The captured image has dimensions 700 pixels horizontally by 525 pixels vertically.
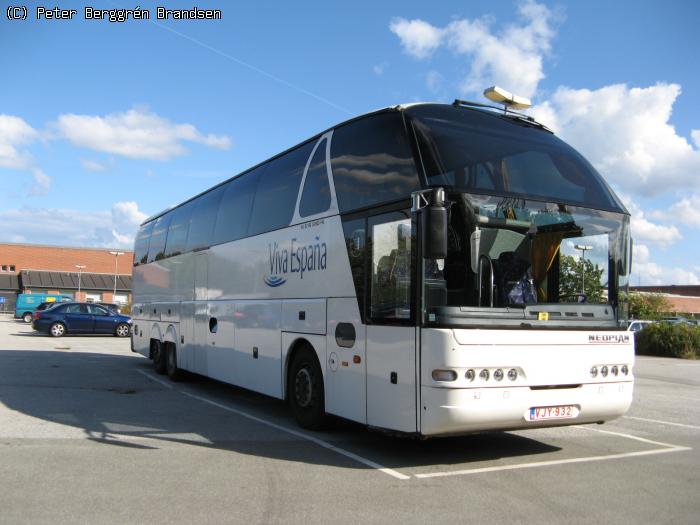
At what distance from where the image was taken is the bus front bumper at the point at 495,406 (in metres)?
6.08

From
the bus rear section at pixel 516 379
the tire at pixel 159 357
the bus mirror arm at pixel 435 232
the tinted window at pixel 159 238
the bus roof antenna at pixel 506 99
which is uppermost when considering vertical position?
the bus roof antenna at pixel 506 99

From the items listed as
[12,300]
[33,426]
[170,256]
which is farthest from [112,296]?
[33,426]

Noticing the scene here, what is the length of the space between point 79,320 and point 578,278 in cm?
2772

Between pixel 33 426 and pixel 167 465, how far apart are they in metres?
3.03

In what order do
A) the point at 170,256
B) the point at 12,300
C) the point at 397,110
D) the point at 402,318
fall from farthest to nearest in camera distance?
1. the point at 12,300
2. the point at 170,256
3. the point at 397,110
4. the point at 402,318

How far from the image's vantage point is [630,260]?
7430 millimetres

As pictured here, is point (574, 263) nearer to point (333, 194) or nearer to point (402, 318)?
point (402, 318)

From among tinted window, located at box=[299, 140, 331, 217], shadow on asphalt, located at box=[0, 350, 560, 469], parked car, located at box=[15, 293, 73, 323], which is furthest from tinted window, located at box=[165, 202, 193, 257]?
parked car, located at box=[15, 293, 73, 323]

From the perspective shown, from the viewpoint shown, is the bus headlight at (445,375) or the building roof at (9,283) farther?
the building roof at (9,283)

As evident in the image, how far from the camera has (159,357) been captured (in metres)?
15.5

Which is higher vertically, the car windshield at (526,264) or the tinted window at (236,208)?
the tinted window at (236,208)

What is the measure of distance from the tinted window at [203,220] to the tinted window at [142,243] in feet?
13.4

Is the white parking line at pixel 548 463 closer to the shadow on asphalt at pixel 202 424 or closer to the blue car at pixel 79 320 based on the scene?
the shadow on asphalt at pixel 202 424

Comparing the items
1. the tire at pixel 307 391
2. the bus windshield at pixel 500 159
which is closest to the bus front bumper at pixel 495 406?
the bus windshield at pixel 500 159
